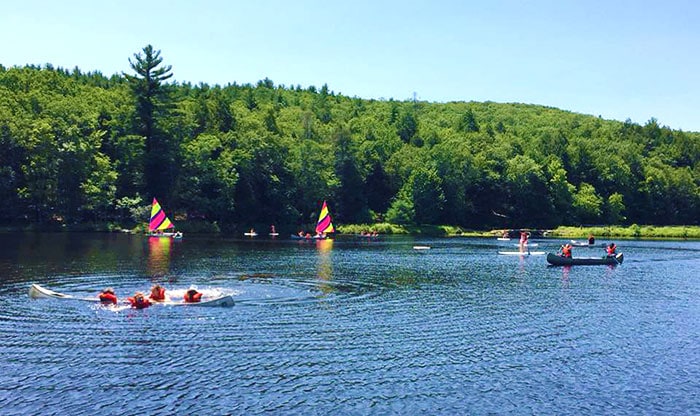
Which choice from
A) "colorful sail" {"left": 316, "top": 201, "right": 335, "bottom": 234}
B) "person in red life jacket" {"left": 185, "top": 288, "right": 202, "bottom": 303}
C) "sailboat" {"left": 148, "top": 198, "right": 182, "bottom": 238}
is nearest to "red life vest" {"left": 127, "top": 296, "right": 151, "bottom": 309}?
"person in red life jacket" {"left": 185, "top": 288, "right": 202, "bottom": 303}

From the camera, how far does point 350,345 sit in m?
28.6

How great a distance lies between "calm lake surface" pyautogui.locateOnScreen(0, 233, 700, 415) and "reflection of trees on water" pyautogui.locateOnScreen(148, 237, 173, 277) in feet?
2.71

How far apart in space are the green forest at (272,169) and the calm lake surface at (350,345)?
184ft

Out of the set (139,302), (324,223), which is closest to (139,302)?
(139,302)

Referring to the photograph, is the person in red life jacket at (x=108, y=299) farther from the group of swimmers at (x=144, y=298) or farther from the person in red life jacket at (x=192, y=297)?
the person in red life jacket at (x=192, y=297)

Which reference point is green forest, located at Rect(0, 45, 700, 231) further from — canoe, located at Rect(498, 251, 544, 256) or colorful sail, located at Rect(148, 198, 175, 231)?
canoe, located at Rect(498, 251, 544, 256)

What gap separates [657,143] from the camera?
7751 inches

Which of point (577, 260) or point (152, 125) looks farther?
point (152, 125)

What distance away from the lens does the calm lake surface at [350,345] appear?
21.7 meters

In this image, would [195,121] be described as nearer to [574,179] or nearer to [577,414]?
[574,179]

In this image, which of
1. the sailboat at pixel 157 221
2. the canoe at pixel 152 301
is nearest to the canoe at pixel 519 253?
the sailboat at pixel 157 221

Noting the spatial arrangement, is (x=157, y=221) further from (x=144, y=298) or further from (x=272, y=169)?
(x=144, y=298)

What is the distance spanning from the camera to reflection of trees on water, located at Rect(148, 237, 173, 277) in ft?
174

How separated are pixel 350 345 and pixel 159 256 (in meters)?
41.5
